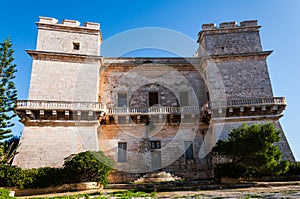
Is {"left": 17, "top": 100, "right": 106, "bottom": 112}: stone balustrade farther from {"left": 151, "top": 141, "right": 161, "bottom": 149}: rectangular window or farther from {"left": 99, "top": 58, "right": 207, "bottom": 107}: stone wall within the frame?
{"left": 151, "top": 141, "right": 161, "bottom": 149}: rectangular window

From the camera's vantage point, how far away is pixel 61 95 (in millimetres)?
15969

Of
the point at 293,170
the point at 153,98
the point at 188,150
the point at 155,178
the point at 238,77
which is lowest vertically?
the point at 155,178

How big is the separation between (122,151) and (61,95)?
5.80 m

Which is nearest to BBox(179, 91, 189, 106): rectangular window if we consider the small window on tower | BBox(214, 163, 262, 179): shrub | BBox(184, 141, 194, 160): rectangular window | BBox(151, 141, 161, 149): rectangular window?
BBox(184, 141, 194, 160): rectangular window

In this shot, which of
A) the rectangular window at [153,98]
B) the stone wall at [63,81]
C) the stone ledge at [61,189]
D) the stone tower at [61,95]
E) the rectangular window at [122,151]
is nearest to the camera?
the stone ledge at [61,189]

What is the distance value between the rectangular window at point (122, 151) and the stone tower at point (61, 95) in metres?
2.12

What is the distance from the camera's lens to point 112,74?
60.2ft

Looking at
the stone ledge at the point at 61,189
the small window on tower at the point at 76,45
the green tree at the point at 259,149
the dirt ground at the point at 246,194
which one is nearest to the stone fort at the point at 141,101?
the small window on tower at the point at 76,45

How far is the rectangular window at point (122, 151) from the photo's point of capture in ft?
52.5

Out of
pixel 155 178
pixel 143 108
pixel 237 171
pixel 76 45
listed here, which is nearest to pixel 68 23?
pixel 76 45

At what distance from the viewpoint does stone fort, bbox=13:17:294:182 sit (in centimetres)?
1489

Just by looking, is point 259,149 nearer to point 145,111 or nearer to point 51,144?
point 145,111

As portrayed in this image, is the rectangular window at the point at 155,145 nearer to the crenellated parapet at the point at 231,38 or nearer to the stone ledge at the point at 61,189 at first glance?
the stone ledge at the point at 61,189

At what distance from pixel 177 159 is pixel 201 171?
182cm
